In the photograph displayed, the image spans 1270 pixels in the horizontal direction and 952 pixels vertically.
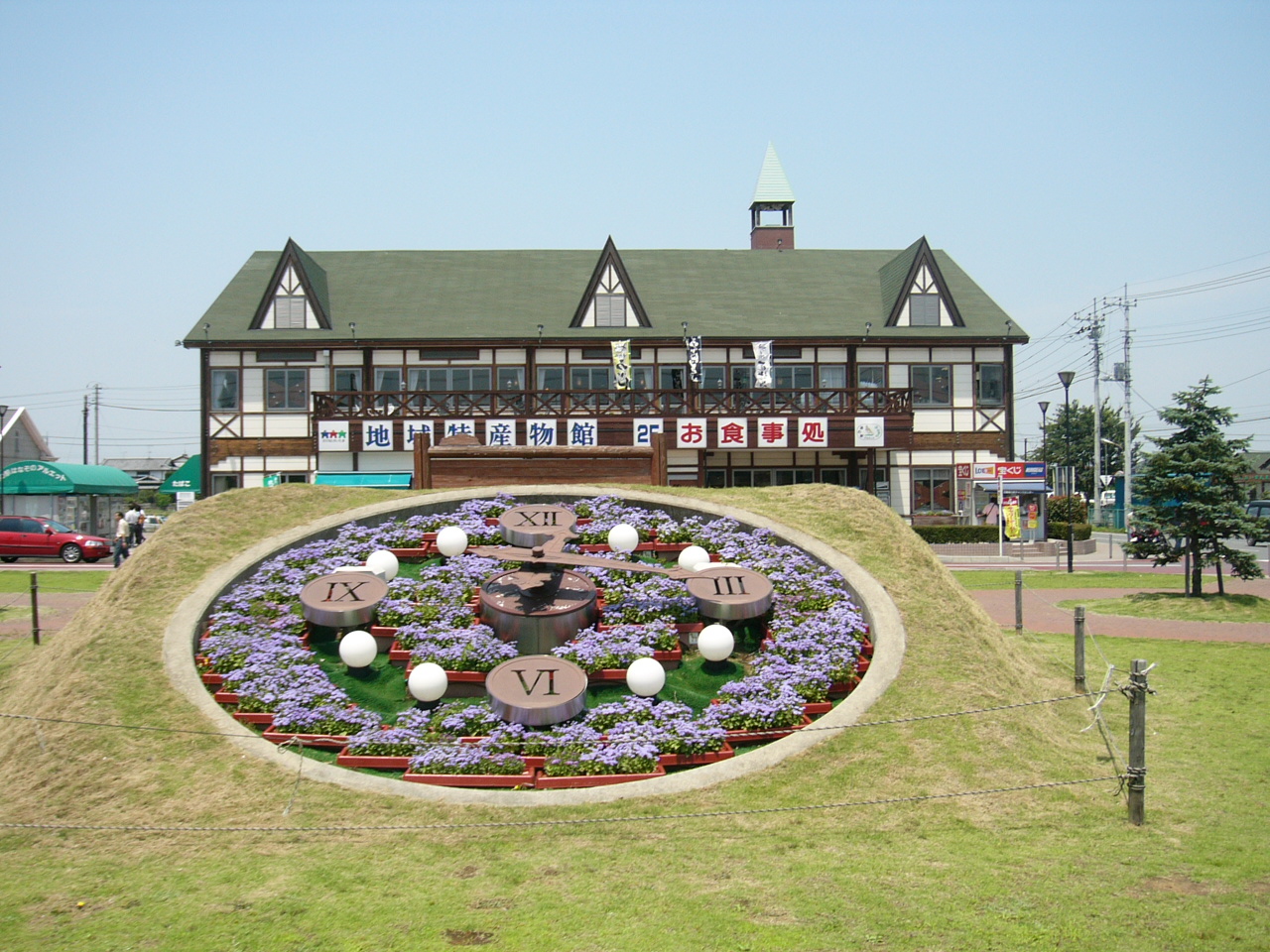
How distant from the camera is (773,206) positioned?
4944cm

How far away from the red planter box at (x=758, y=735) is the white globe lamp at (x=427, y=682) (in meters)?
3.03

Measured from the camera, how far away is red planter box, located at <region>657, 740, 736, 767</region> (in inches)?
378

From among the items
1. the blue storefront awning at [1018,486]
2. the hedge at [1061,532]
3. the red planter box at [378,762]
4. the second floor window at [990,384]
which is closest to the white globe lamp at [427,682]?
the red planter box at [378,762]

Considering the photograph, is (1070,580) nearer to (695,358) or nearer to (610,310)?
(695,358)

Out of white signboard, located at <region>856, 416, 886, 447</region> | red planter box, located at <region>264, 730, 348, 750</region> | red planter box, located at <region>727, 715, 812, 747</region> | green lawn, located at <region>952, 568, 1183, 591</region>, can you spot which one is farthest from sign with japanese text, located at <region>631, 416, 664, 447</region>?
red planter box, located at <region>264, 730, 348, 750</region>

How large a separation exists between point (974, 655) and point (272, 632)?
8267mm

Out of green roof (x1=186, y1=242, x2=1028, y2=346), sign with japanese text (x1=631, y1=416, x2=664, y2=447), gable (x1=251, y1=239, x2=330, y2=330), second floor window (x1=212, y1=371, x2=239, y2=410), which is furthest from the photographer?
green roof (x1=186, y1=242, x2=1028, y2=346)

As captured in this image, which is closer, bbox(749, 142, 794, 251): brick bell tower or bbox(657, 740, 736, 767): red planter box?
bbox(657, 740, 736, 767): red planter box

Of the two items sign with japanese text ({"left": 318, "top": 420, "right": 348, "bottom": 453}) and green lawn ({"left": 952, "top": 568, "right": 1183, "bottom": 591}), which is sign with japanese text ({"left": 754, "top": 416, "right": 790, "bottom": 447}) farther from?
sign with japanese text ({"left": 318, "top": 420, "right": 348, "bottom": 453})

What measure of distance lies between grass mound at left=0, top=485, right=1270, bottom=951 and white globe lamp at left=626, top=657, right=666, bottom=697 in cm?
164

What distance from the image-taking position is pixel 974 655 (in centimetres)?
1188

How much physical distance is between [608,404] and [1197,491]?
65.1 feet

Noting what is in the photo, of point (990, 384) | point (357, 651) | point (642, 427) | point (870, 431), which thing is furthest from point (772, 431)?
point (357, 651)

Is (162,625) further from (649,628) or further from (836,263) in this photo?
(836,263)
